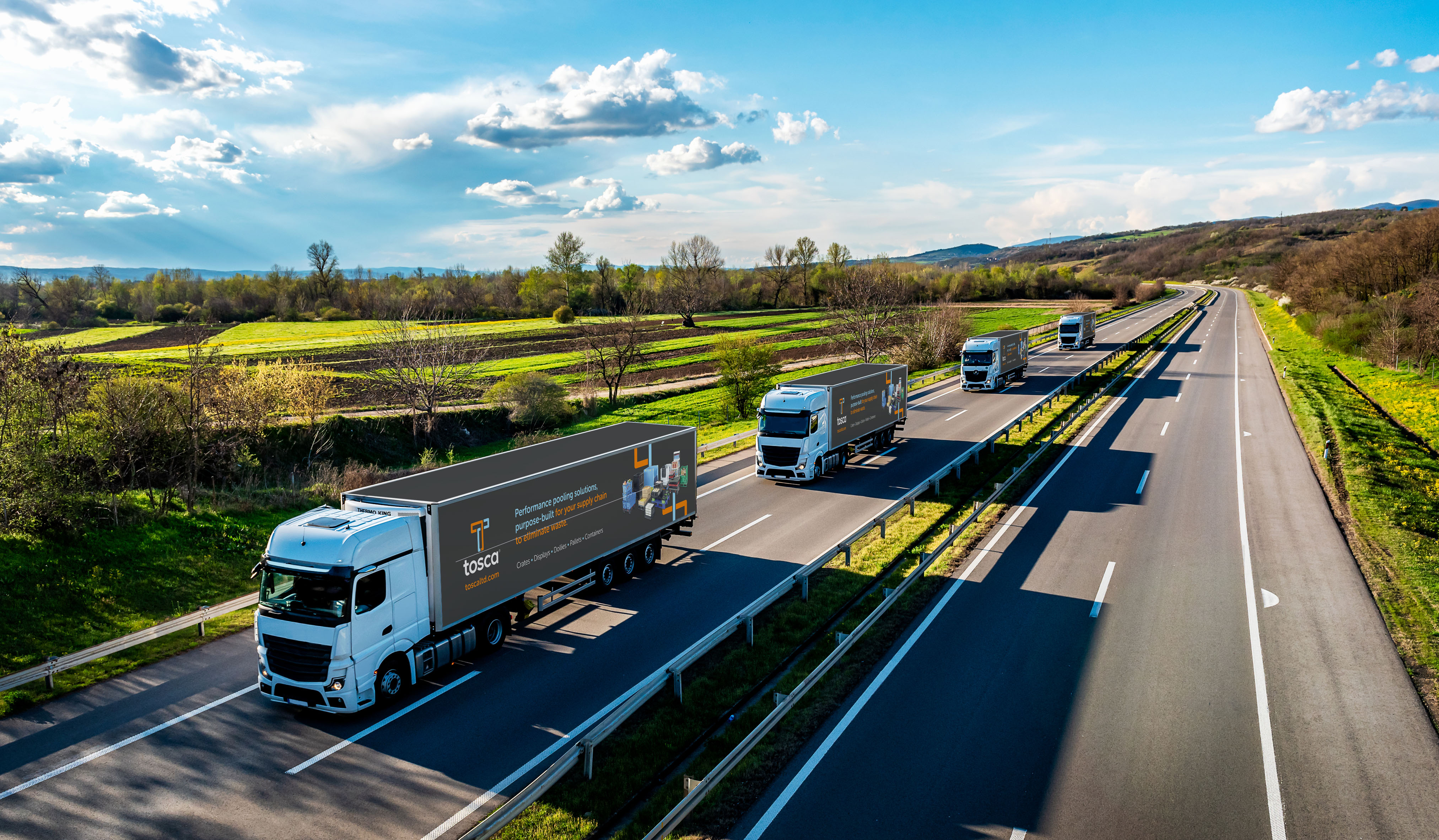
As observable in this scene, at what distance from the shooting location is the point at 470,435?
135ft

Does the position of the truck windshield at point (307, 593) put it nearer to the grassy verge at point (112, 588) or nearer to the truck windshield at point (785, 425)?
the grassy verge at point (112, 588)

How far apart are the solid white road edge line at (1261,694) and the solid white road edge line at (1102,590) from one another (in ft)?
8.52

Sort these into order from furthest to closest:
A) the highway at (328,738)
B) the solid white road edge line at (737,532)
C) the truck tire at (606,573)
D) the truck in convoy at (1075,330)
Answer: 1. the truck in convoy at (1075,330)
2. the solid white road edge line at (737,532)
3. the truck tire at (606,573)
4. the highway at (328,738)

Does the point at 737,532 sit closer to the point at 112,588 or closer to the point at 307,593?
the point at 307,593

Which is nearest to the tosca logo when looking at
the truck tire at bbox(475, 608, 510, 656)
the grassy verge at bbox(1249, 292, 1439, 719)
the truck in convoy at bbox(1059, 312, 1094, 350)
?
the truck tire at bbox(475, 608, 510, 656)

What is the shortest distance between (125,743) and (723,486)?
1788 centimetres

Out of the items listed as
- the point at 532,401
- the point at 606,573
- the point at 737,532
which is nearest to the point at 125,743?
the point at 606,573

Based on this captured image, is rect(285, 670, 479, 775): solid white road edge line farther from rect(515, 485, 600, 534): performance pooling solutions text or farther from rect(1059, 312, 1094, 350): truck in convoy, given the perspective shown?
rect(1059, 312, 1094, 350): truck in convoy

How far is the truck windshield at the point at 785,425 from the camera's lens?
25.5 meters

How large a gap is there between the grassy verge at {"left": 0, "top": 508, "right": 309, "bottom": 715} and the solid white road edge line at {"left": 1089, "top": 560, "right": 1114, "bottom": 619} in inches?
710

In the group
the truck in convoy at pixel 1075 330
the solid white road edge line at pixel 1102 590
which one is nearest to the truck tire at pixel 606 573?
the solid white road edge line at pixel 1102 590

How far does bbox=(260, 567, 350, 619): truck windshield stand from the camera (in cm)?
1116

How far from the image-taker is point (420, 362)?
3678 centimetres

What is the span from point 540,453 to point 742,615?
6.45 m
